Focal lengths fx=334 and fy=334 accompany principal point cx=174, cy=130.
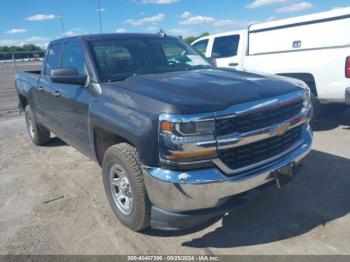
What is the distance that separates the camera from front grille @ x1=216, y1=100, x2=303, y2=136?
2639 millimetres

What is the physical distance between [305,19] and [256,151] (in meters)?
4.70

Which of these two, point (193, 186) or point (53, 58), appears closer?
point (193, 186)

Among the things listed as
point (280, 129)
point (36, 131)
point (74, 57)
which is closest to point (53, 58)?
point (74, 57)

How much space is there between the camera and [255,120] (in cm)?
283

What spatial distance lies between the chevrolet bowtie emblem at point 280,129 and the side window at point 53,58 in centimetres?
335

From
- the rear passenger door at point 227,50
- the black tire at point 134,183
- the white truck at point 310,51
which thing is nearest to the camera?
the black tire at point 134,183

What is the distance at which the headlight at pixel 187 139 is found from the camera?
2.56 metres

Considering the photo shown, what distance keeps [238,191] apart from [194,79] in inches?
49.8

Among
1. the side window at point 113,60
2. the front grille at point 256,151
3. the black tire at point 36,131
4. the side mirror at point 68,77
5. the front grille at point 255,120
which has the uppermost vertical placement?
the side window at point 113,60

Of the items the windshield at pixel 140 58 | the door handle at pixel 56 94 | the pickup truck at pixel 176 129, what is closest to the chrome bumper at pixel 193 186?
the pickup truck at pixel 176 129

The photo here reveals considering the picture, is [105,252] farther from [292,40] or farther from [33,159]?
[292,40]

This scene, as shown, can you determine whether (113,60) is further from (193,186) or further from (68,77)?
(193,186)

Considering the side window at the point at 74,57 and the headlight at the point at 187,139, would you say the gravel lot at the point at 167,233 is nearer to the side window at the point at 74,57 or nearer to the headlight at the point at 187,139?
the headlight at the point at 187,139

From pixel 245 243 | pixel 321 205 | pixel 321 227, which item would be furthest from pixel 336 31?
pixel 245 243
